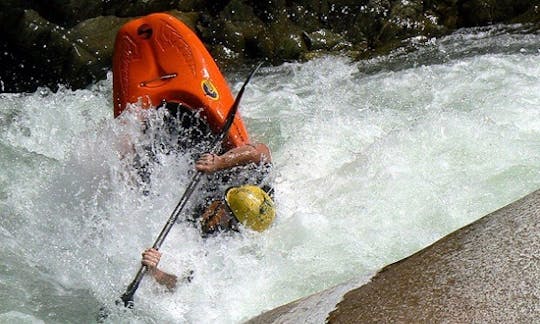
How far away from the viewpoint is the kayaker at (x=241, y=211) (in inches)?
168

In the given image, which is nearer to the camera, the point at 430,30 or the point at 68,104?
the point at 68,104

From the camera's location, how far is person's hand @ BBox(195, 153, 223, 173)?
14.2 feet

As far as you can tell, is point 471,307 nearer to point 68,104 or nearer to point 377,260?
point 377,260

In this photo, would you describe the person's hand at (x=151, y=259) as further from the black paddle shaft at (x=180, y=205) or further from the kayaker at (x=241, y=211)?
the kayaker at (x=241, y=211)

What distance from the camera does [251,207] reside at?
14.0 feet

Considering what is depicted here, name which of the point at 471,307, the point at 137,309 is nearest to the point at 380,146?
the point at 137,309

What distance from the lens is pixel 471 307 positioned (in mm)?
2600

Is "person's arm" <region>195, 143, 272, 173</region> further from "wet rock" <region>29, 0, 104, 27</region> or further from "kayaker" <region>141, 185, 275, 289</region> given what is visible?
"wet rock" <region>29, 0, 104, 27</region>

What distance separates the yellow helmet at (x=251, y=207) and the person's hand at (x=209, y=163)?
17 cm

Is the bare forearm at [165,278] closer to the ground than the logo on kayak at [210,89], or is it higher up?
closer to the ground

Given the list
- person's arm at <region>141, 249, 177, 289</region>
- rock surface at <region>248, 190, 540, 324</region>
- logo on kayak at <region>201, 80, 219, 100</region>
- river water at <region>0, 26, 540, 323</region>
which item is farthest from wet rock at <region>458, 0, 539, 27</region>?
person's arm at <region>141, 249, 177, 289</region>

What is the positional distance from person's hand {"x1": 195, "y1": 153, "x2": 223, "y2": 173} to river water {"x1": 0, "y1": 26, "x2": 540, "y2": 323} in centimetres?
35

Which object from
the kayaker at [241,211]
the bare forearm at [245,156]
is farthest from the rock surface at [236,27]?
the kayaker at [241,211]

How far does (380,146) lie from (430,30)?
267 centimetres
